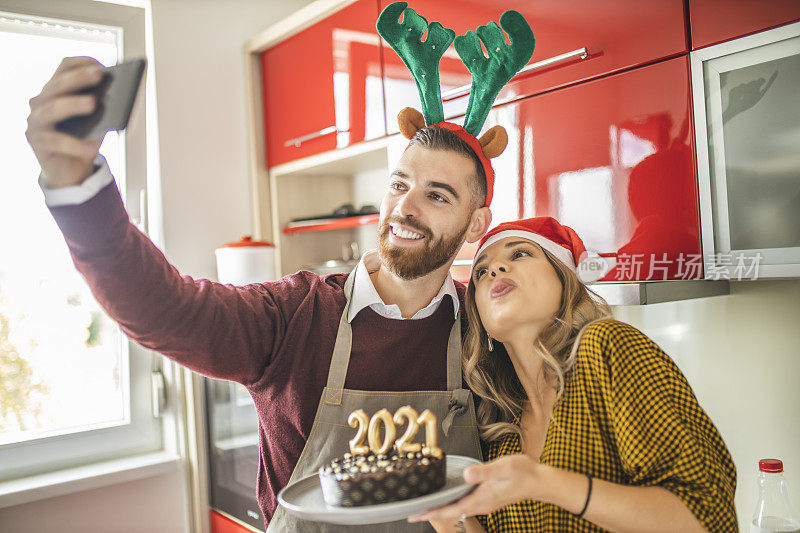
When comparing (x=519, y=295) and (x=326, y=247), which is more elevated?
(x=326, y=247)

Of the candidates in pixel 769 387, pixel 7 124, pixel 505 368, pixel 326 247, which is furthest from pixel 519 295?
pixel 7 124

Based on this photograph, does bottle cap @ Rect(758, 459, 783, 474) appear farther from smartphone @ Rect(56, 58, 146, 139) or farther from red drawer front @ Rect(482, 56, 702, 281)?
smartphone @ Rect(56, 58, 146, 139)

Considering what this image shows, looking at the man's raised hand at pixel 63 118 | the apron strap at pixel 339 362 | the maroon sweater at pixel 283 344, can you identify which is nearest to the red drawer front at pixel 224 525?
the maroon sweater at pixel 283 344

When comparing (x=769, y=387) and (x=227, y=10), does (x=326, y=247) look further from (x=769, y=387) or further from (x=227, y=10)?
(x=769, y=387)

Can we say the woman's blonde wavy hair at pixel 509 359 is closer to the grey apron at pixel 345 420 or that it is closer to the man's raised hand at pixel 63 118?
the grey apron at pixel 345 420

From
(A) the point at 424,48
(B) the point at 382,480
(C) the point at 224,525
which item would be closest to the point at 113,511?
(C) the point at 224,525

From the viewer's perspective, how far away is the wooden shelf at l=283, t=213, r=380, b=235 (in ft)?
7.34

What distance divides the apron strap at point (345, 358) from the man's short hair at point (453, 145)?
0.27 metres

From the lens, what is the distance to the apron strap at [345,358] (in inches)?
49.9

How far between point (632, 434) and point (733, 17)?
32.0 inches

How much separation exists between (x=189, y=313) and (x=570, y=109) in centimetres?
97

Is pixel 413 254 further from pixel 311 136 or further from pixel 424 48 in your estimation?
pixel 311 136

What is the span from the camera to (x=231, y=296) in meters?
1.23

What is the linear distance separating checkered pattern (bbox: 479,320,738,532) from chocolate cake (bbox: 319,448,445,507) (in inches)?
9.5
